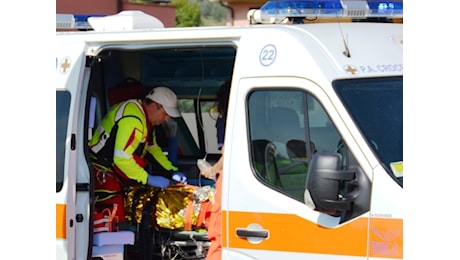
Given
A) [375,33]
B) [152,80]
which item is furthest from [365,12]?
[152,80]

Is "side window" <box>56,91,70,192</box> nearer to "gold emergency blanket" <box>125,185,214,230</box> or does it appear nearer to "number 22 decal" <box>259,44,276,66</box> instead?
"gold emergency blanket" <box>125,185,214,230</box>

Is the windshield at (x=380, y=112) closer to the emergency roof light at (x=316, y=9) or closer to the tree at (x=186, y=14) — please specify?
the emergency roof light at (x=316, y=9)

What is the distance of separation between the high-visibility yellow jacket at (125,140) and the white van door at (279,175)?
1205 mm

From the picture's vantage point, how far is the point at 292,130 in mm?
4824

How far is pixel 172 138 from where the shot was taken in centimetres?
718

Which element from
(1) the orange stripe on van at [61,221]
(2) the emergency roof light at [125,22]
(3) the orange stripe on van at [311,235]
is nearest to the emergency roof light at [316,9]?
(2) the emergency roof light at [125,22]

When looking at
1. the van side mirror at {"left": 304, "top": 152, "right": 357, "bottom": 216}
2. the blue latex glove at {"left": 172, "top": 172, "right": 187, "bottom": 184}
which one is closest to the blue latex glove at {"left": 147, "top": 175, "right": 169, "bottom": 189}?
the blue latex glove at {"left": 172, "top": 172, "right": 187, "bottom": 184}

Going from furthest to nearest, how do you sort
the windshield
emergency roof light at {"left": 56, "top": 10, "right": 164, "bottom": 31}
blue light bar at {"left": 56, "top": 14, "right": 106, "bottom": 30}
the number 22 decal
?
blue light bar at {"left": 56, "top": 14, "right": 106, "bottom": 30} < emergency roof light at {"left": 56, "top": 10, "right": 164, "bottom": 31} < the number 22 decal < the windshield

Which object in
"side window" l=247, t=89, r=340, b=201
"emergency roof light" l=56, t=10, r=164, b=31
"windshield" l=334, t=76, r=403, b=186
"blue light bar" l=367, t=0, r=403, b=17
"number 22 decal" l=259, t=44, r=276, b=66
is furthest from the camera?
"emergency roof light" l=56, t=10, r=164, b=31

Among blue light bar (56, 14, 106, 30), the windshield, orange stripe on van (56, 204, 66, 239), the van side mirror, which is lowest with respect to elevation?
orange stripe on van (56, 204, 66, 239)

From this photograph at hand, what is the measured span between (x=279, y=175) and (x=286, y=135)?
225mm

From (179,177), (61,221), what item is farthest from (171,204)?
(61,221)

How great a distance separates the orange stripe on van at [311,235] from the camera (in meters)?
4.36

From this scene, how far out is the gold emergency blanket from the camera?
594cm
